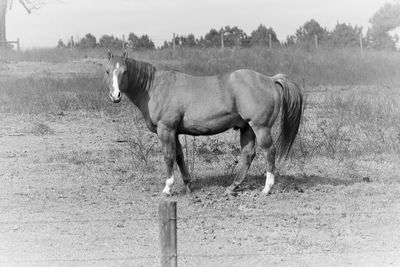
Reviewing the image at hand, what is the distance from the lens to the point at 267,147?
28.6 feet

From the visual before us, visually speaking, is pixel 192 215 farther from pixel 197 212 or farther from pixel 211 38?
pixel 211 38

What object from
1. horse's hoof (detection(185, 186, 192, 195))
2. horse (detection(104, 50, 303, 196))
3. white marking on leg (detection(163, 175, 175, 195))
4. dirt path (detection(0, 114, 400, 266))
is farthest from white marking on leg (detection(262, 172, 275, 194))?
white marking on leg (detection(163, 175, 175, 195))

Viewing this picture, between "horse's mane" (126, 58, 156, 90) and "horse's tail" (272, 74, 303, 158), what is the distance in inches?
66.3

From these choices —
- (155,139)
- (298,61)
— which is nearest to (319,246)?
(155,139)

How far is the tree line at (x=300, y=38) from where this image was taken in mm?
34750

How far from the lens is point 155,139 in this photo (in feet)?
44.1

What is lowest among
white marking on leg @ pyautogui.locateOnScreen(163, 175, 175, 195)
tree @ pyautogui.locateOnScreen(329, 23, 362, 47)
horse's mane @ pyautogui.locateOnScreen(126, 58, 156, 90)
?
white marking on leg @ pyautogui.locateOnScreen(163, 175, 175, 195)

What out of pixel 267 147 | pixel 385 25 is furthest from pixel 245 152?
pixel 385 25

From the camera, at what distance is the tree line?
114 ft

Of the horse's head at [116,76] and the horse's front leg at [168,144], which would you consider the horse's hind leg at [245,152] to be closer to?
the horse's front leg at [168,144]

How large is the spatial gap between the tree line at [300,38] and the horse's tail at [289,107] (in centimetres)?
2358

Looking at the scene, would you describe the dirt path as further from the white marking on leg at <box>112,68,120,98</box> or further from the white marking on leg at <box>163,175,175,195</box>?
the white marking on leg at <box>112,68,120,98</box>

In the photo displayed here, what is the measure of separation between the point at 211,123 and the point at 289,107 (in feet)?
3.64

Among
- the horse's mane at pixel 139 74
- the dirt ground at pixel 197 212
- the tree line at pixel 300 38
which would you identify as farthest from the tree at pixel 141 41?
the horse's mane at pixel 139 74
